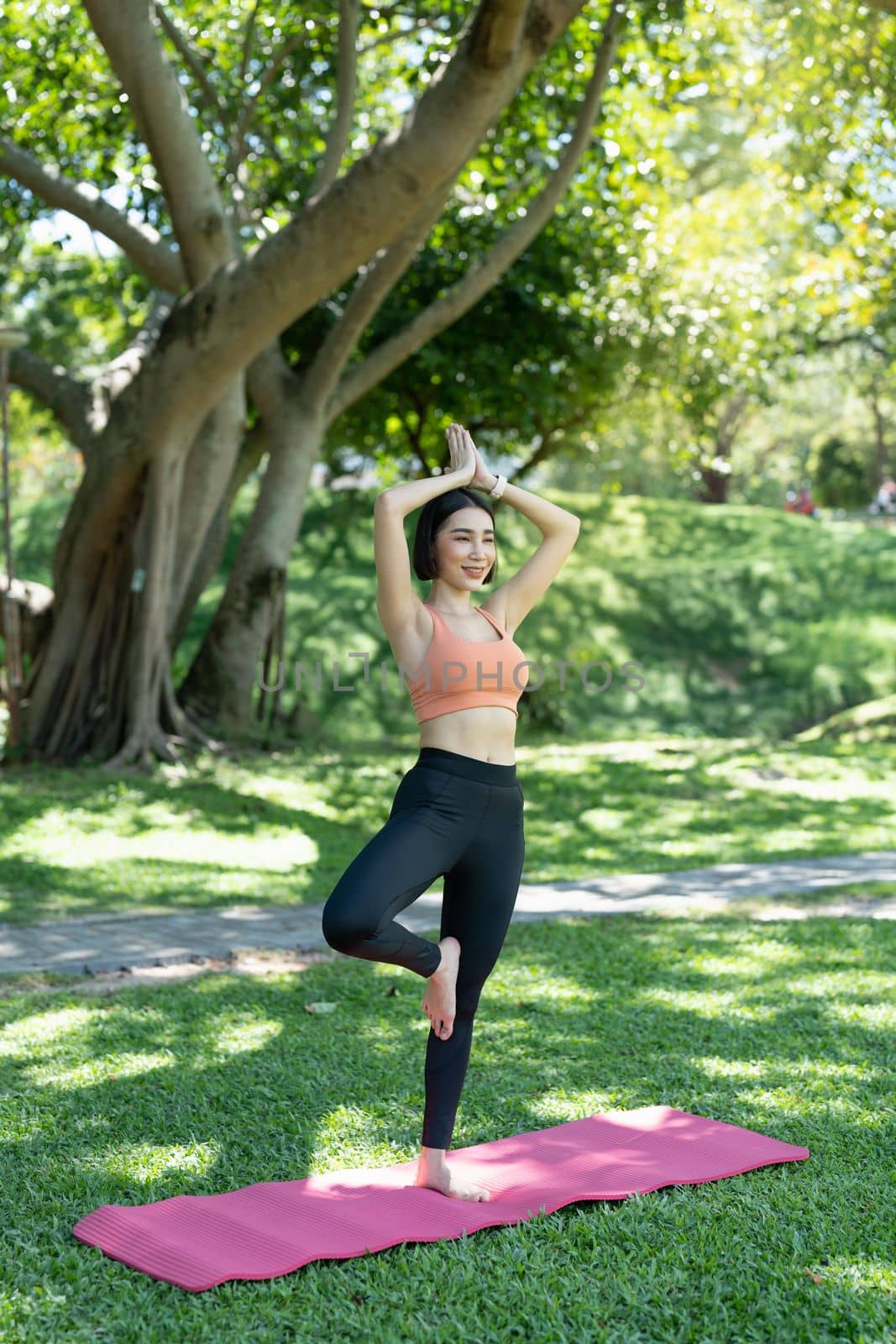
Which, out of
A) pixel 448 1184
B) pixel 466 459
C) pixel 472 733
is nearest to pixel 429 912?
pixel 448 1184

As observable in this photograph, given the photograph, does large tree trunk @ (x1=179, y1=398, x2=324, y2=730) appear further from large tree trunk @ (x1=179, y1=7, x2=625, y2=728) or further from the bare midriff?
the bare midriff

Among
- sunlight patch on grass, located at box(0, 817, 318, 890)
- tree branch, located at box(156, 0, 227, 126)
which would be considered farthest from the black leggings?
tree branch, located at box(156, 0, 227, 126)

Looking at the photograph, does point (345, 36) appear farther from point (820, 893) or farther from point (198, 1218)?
point (198, 1218)

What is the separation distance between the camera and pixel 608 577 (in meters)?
18.3

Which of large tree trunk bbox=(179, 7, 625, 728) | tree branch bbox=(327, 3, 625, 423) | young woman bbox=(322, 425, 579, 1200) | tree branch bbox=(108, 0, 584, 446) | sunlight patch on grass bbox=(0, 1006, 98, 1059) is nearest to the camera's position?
young woman bbox=(322, 425, 579, 1200)

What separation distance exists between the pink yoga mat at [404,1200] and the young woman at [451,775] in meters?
0.15

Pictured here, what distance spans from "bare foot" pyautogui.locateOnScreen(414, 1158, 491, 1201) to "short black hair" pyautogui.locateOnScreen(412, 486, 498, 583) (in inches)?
58.1

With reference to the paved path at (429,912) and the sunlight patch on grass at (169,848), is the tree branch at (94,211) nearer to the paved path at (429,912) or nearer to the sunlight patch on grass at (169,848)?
the sunlight patch on grass at (169,848)

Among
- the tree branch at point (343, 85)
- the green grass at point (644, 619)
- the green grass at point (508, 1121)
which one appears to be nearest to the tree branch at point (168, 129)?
the tree branch at point (343, 85)

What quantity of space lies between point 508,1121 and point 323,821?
18.3 feet

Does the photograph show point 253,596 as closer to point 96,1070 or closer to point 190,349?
point 190,349

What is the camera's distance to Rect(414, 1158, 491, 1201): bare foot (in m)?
3.37

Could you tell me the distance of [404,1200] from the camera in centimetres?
335

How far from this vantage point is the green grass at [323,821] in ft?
25.0
